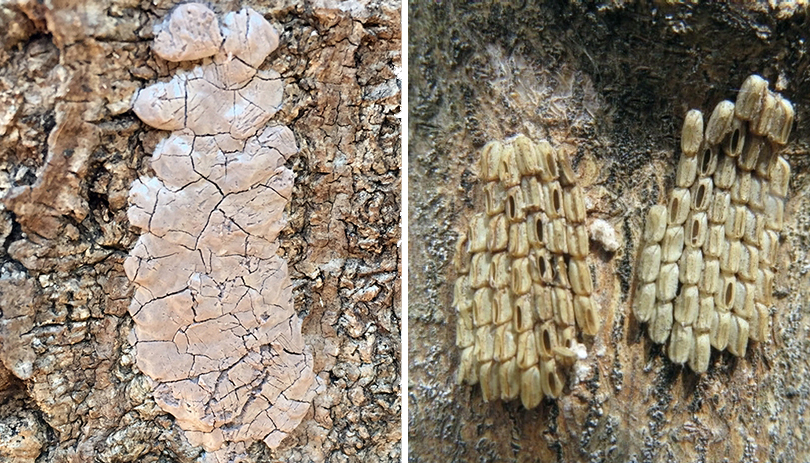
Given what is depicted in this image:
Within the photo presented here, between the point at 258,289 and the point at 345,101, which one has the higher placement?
the point at 345,101

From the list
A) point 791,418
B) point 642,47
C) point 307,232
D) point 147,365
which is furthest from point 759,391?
point 147,365

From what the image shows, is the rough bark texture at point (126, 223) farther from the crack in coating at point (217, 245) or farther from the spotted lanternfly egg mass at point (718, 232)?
the spotted lanternfly egg mass at point (718, 232)

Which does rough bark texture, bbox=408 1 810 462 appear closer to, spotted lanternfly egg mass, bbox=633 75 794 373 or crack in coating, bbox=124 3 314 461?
spotted lanternfly egg mass, bbox=633 75 794 373

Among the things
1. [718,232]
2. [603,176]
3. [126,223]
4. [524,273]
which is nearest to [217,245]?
[126,223]

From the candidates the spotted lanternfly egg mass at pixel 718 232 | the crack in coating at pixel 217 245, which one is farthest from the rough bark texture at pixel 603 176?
the crack in coating at pixel 217 245

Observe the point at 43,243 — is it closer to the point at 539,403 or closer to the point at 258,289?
the point at 258,289

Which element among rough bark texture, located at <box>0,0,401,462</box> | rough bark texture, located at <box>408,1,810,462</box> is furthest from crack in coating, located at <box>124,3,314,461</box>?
rough bark texture, located at <box>408,1,810,462</box>
